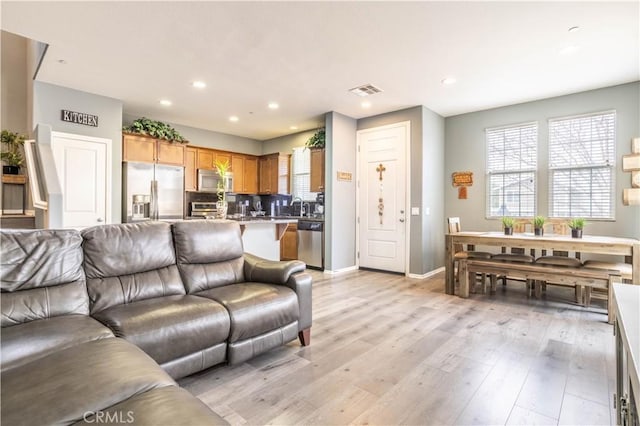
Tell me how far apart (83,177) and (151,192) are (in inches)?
43.9

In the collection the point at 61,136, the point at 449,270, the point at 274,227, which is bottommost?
the point at 449,270

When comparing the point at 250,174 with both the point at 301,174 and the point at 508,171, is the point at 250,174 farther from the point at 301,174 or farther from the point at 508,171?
the point at 508,171

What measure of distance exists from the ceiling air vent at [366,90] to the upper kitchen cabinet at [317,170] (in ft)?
5.19

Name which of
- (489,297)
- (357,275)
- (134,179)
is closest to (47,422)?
(489,297)

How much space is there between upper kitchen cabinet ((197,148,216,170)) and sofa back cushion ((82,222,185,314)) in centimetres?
448

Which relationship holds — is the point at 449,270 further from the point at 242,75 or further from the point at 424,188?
the point at 242,75

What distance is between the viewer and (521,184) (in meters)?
5.08

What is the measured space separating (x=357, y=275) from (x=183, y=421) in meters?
4.64

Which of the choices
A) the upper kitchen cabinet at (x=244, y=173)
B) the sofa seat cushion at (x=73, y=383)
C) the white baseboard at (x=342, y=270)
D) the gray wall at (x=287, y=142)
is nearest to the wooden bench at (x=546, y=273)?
the white baseboard at (x=342, y=270)

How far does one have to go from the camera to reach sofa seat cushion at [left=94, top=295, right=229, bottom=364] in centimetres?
178

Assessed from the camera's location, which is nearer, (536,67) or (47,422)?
(47,422)

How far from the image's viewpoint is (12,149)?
489cm

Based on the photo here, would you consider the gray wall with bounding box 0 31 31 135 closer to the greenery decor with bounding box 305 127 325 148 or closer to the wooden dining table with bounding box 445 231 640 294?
the greenery decor with bounding box 305 127 325 148

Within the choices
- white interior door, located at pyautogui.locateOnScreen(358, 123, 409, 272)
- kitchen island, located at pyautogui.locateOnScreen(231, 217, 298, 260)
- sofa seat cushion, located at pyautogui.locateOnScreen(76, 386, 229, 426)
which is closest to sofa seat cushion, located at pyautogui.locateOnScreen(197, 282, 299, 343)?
sofa seat cushion, located at pyautogui.locateOnScreen(76, 386, 229, 426)
